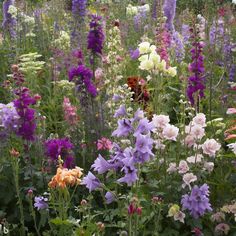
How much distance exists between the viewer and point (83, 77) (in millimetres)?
4035

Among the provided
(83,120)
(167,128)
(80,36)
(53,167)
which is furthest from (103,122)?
(80,36)

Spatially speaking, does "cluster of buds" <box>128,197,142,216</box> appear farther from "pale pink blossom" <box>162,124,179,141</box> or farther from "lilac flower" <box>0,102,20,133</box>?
"lilac flower" <box>0,102,20,133</box>

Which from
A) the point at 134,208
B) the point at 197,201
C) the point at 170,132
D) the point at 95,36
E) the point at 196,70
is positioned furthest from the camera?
the point at 95,36

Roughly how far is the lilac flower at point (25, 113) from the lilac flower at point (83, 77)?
0.47 metres

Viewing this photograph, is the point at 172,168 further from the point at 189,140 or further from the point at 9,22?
the point at 9,22

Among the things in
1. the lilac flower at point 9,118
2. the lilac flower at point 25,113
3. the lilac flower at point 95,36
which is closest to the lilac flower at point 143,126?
the lilac flower at point 25,113

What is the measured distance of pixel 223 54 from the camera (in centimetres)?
661

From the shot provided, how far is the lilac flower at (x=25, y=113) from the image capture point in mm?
3592

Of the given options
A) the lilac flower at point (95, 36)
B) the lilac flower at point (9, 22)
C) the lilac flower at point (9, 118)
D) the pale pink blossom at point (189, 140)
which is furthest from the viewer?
the lilac flower at point (9, 22)

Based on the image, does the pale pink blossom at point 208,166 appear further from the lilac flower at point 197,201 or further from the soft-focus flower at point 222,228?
the soft-focus flower at point 222,228

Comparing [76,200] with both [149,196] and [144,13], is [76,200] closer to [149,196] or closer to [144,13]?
[149,196]

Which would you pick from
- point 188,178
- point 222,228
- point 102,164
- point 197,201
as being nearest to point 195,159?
point 188,178

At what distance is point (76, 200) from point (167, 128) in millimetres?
829

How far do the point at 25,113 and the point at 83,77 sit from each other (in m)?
0.60
